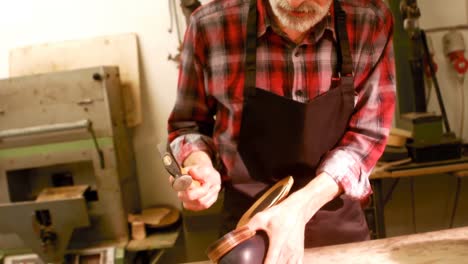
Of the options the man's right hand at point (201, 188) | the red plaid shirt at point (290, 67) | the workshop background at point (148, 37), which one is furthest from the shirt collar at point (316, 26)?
the workshop background at point (148, 37)

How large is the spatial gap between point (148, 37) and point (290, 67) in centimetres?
136

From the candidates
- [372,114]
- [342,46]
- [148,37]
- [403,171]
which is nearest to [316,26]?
[342,46]

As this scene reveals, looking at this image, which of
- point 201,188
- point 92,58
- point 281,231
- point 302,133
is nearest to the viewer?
point 281,231

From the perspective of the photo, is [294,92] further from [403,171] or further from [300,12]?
[403,171]

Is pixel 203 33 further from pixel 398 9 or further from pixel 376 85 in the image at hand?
pixel 398 9

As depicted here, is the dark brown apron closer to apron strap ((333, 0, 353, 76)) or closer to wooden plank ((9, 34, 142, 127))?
apron strap ((333, 0, 353, 76))

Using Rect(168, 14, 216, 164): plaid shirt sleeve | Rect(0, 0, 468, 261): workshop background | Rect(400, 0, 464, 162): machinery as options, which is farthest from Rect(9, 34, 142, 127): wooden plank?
Rect(400, 0, 464, 162): machinery

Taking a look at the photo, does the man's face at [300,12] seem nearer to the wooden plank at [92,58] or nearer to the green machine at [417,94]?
the green machine at [417,94]

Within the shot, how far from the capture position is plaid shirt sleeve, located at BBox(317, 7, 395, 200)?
93 cm

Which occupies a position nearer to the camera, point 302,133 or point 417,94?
point 302,133

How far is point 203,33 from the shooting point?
1045mm

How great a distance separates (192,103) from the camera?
1088 millimetres

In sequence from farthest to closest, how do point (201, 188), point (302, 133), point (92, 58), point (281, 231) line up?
point (92, 58), point (302, 133), point (201, 188), point (281, 231)

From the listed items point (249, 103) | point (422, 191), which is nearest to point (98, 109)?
point (249, 103)
